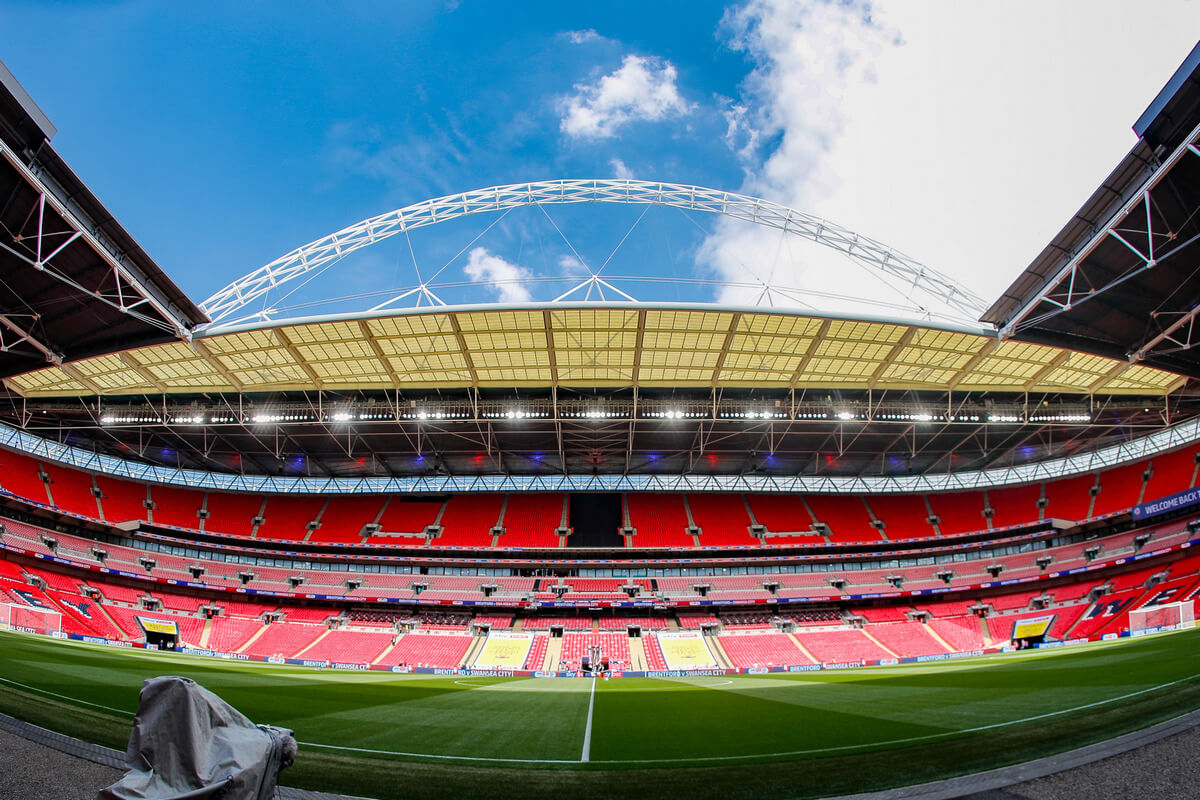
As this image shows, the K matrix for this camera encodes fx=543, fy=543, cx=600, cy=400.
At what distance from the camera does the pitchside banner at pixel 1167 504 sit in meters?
30.5

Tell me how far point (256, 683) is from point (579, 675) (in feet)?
58.1

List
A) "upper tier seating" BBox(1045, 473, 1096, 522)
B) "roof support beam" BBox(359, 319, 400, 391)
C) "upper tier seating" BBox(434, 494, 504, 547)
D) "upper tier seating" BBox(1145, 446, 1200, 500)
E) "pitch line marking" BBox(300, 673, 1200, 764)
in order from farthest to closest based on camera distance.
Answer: "upper tier seating" BBox(434, 494, 504, 547), "upper tier seating" BBox(1045, 473, 1096, 522), "upper tier seating" BBox(1145, 446, 1200, 500), "roof support beam" BBox(359, 319, 400, 391), "pitch line marking" BBox(300, 673, 1200, 764)

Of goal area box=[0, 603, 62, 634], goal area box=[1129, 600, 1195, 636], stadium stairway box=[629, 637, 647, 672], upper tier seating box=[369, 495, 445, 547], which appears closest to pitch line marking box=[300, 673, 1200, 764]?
goal area box=[1129, 600, 1195, 636]

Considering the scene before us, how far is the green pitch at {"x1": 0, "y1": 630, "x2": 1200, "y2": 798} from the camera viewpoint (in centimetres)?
486

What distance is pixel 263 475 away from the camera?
1687 inches

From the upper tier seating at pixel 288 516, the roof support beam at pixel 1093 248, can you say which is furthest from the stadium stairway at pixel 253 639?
the roof support beam at pixel 1093 248

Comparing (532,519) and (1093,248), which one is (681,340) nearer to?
(1093,248)

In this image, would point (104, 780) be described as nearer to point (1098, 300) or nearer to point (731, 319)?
point (731, 319)

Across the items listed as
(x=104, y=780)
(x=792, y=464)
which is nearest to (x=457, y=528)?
(x=792, y=464)

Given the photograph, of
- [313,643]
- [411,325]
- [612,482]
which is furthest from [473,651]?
[411,325]

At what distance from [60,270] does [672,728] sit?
2357cm

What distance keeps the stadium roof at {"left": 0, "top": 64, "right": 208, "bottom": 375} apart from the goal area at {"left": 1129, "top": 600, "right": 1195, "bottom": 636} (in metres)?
41.8

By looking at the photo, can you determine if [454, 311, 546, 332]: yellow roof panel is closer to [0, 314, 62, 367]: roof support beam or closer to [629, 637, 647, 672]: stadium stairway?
[0, 314, 62, 367]: roof support beam

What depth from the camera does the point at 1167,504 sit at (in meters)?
31.7
